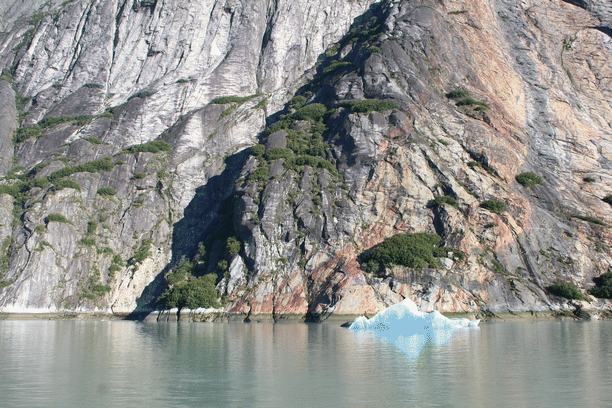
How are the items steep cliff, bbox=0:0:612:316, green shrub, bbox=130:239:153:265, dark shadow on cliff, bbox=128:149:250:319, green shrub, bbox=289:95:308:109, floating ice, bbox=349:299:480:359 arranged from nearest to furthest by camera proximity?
floating ice, bbox=349:299:480:359 < steep cliff, bbox=0:0:612:316 < dark shadow on cliff, bbox=128:149:250:319 < green shrub, bbox=130:239:153:265 < green shrub, bbox=289:95:308:109

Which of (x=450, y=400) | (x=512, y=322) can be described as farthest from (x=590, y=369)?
(x=512, y=322)

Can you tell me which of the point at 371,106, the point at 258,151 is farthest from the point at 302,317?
the point at 371,106

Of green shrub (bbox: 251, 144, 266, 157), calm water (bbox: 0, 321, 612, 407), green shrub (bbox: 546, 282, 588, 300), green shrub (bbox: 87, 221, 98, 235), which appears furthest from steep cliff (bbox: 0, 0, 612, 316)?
calm water (bbox: 0, 321, 612, 407)

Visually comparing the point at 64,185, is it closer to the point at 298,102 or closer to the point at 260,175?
the point at 260,175

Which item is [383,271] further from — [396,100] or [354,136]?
[396,100]

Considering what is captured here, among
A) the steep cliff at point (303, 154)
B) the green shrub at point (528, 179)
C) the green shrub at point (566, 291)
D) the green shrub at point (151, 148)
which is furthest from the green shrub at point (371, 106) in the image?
the green shrub at point (151, 148)

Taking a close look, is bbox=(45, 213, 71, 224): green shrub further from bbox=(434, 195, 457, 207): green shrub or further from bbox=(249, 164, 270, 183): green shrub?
bbox=(434, 195, 457, 207): green shrub
